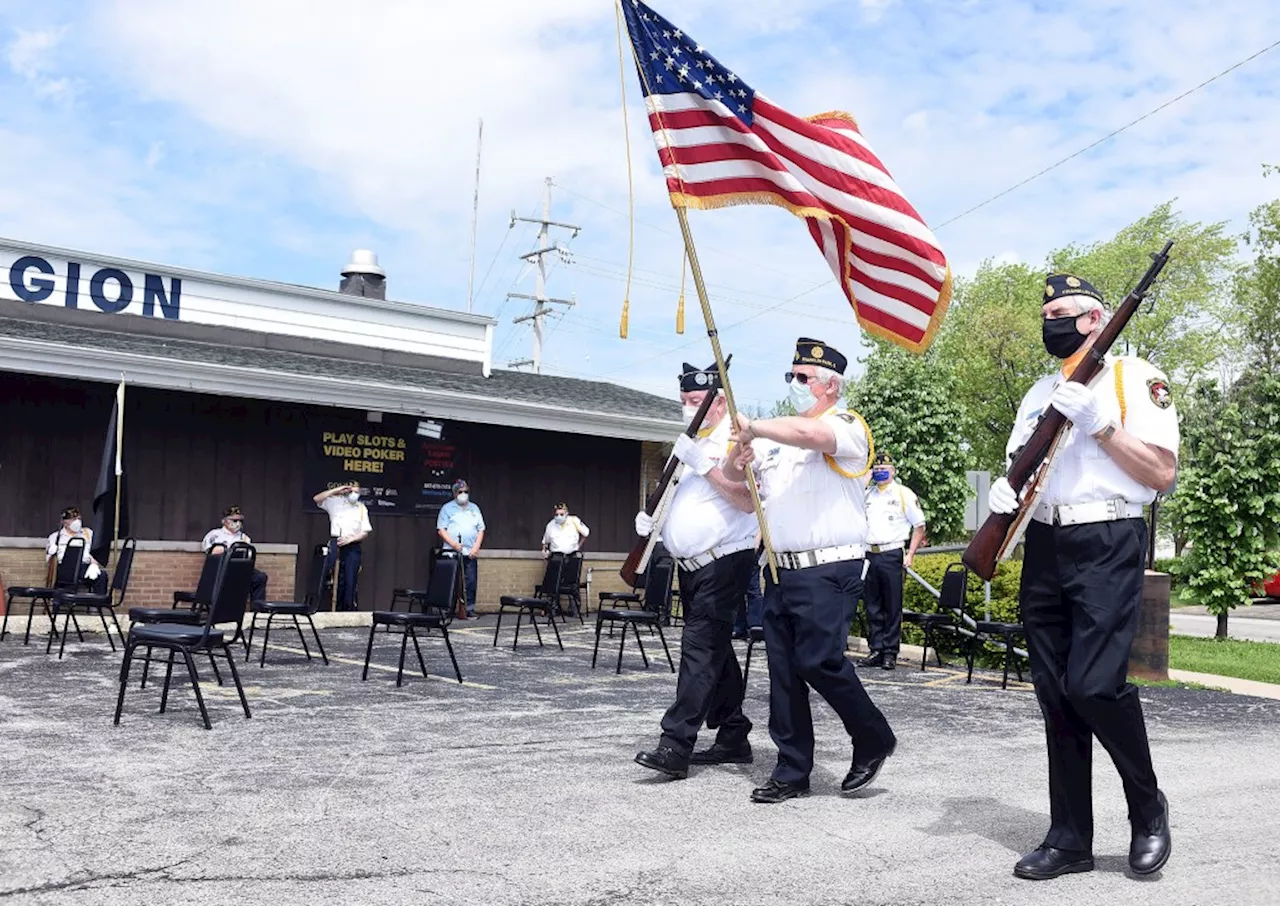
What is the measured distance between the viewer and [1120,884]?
14.1 ft

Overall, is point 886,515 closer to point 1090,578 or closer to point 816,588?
point 816,588

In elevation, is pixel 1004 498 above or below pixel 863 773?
above

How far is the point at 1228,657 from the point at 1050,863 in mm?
11669

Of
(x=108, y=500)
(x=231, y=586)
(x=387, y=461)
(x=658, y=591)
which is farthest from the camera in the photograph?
(x=387, y=461)

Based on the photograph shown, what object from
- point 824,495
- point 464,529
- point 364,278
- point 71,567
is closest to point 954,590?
point 824,495

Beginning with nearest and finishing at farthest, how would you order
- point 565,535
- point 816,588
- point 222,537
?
point 816,588 < point 222,537 < point 565,535

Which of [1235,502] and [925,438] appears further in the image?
[925,438]

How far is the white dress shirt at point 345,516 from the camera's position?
1571cm

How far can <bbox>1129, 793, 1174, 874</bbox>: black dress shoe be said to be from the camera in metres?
4.37

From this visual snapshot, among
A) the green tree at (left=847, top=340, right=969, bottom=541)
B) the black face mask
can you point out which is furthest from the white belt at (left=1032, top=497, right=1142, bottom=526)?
the green tree at (left=847, top=340, right=969, bottom=541)

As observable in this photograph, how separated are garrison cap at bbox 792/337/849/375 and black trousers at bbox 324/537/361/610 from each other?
1073 centimetres

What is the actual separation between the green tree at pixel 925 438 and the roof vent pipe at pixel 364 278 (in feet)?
51.3

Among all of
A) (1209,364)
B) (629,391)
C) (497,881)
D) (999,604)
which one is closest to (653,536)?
(497,881)

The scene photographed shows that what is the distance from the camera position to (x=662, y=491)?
7.00 metres
